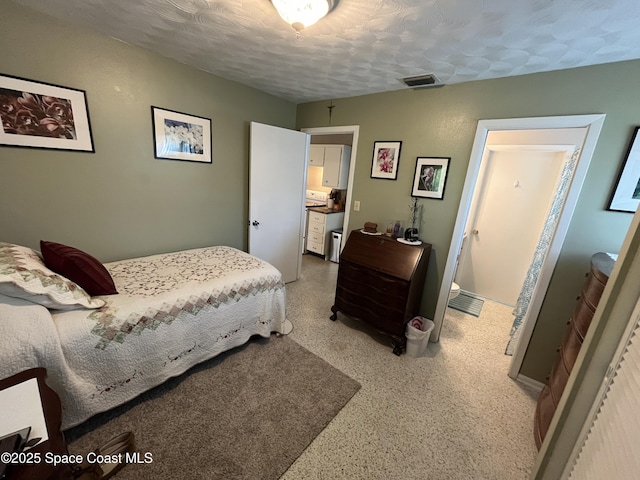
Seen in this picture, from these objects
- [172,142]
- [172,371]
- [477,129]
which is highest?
[477,129]

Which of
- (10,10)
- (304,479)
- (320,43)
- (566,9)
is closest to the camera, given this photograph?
(566,9)

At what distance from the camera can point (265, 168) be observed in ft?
9.38

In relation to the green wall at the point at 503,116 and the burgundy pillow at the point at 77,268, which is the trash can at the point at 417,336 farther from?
the burgundy pillow at the point at 77,268

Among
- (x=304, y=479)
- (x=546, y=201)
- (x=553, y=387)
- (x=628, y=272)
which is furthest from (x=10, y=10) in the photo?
(x=546, y=201)

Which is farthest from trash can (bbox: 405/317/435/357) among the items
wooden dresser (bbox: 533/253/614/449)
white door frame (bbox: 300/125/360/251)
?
white door frame (bbox: 300/125/360/251)

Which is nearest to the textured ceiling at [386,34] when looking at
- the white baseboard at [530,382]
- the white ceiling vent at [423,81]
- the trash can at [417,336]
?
the white ceiling vent at [423,81]

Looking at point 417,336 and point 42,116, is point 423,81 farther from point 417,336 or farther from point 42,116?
point 42,116

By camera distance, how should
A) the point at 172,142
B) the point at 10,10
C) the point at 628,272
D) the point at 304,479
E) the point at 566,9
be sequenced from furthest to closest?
the point at 172,142 → the point at 10,10 → the point at 304,479 → the point at 566,9 → the point at 628,272

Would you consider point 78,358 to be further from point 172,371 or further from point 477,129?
point 477,129

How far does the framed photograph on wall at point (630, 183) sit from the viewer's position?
4.91 ft

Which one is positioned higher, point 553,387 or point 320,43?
point 320,43

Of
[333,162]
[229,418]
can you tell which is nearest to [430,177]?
[229,418]

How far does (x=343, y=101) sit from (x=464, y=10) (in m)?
1.71

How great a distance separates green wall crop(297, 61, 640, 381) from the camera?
157 cm
